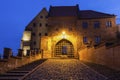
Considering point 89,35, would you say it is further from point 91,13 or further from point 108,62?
point 108,62

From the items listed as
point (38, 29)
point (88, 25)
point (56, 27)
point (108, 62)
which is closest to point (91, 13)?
point (88, 25)

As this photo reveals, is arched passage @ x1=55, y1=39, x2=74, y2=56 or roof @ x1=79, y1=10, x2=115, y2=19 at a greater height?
roof @ x1=79, y1=10, x2=115, y2=19

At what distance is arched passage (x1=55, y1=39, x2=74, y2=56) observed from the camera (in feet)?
153

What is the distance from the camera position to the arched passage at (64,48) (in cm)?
4669

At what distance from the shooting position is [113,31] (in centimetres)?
4522

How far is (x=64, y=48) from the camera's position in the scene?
47125 millimetres

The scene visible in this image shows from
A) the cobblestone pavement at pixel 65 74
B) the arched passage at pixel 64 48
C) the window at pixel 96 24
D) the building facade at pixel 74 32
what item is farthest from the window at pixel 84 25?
the cobblestone pavement at pixel 65 74

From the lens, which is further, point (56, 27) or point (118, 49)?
point (56, 27)

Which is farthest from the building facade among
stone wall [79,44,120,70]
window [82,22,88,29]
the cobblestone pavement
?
the cobblestone pavement

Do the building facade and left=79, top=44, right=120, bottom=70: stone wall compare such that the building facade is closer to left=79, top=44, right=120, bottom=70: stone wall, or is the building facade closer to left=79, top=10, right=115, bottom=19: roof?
→ left=79, top=10, right=115, bottom=19: roof

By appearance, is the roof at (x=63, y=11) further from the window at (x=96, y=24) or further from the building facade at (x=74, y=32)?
the window at (x=96, y=24)

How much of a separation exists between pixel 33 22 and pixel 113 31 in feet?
99.6

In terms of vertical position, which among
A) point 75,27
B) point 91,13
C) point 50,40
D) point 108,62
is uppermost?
point 91,13

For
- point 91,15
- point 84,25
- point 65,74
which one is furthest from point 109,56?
point 91,15
